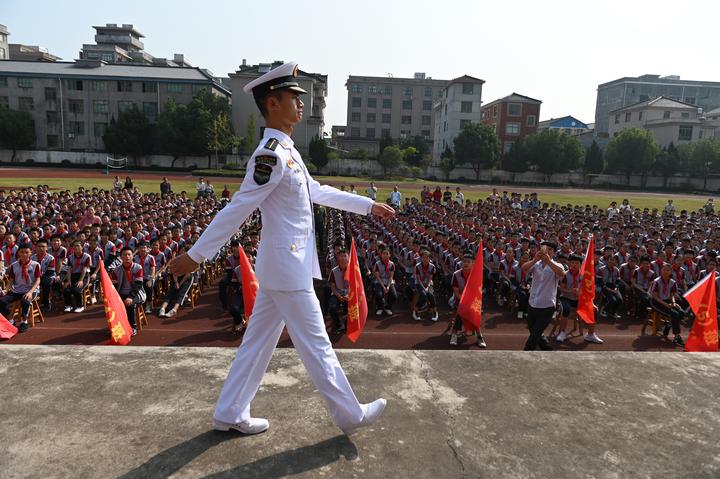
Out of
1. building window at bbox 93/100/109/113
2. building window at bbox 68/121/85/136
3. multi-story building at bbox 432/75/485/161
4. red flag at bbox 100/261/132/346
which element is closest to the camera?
red flag at bbox 100/261/132/346

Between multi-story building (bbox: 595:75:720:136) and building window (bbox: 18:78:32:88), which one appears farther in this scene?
multi-story building (bbox: 595:75:720:136)

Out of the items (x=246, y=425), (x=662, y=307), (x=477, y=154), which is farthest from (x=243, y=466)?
(x=477, y=154)

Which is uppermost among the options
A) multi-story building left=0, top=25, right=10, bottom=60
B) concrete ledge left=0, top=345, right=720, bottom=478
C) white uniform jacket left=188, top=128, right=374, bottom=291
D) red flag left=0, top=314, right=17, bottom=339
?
multi-story building left=0, top=25, right=10, bottom=60

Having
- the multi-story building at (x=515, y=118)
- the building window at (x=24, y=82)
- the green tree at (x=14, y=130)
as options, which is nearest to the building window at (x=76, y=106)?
the green tree at (x=14, y=130)

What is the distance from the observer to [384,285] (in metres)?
9.14

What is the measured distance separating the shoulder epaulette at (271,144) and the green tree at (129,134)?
5354 centimetres

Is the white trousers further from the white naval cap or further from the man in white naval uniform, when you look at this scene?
the white naval cap

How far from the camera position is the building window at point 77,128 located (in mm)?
53281

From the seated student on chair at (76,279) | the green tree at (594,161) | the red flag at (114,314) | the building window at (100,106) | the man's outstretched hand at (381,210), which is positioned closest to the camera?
the man's outstretched hand at (381,210)

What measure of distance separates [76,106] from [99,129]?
3298mm

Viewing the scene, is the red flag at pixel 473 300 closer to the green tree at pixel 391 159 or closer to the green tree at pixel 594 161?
the green tree at pixel 391 159

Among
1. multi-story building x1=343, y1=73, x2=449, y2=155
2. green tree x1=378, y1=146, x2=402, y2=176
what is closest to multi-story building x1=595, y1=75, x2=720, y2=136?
multi-story building x1=343, y1=73, x2=449, y2=155

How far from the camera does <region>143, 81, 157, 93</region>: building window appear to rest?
52.4 meters

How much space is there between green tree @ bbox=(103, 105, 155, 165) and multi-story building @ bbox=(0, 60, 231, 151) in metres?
2.84
